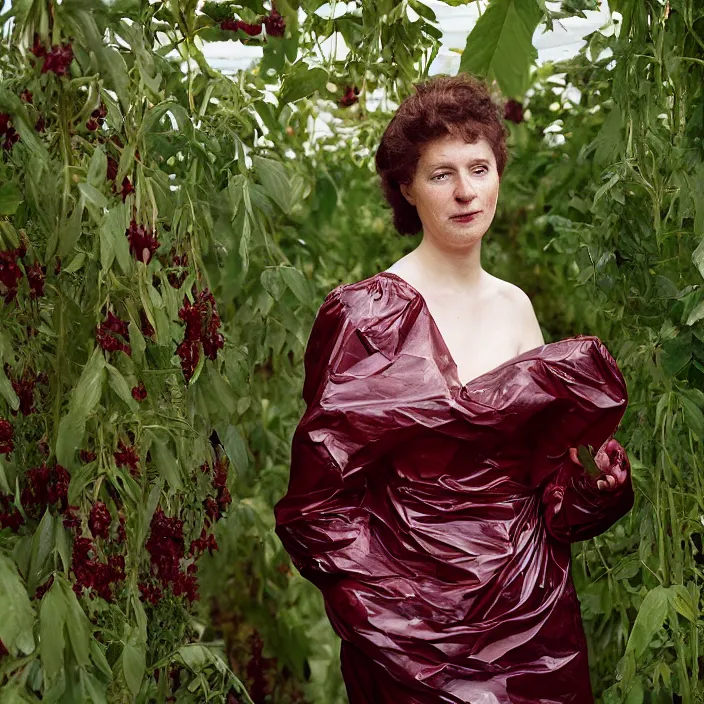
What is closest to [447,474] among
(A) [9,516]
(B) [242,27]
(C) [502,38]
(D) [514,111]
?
(A) [9,516]

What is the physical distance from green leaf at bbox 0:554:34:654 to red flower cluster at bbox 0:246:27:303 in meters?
0.32

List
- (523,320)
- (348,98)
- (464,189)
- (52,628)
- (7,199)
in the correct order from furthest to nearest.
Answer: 1. (348,98)
2. (523,320)
3. (464,189)
4. (52,628)
5. (7,199)

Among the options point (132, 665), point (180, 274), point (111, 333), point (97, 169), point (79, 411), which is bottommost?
point (132, 665)

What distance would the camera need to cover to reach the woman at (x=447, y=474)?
179 cm

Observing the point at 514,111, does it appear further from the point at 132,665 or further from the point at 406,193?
the point at 132,665

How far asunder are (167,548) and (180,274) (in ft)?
1.38

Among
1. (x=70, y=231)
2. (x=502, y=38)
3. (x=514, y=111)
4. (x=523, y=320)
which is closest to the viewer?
(x=502, y=38)

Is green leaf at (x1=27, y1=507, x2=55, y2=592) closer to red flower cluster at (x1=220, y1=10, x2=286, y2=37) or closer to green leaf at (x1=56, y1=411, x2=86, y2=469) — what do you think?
green leaf at (x1=56, y1=411, x2=86, y2=469)

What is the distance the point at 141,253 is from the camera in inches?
65.8

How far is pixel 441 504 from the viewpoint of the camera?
184 cm

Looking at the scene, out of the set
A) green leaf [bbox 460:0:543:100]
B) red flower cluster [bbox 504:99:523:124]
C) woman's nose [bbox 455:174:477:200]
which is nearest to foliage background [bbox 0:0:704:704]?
green leaf [bbox 460:0:543:100]

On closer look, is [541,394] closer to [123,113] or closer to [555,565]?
[555,565]

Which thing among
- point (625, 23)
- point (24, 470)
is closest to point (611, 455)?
point (625, 23)

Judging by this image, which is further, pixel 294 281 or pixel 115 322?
pixel 294 281
